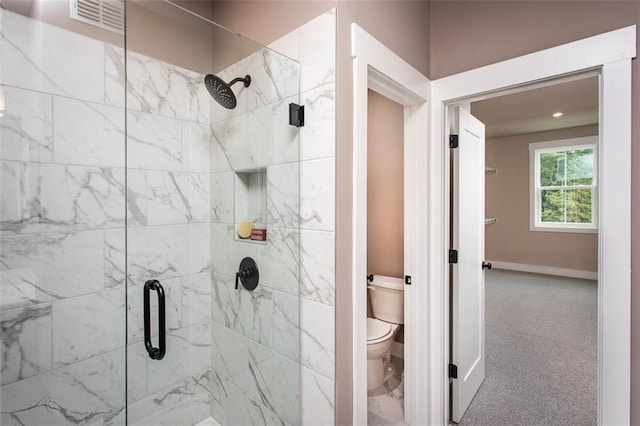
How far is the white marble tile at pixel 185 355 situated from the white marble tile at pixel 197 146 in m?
0.83

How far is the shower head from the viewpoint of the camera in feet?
4.83

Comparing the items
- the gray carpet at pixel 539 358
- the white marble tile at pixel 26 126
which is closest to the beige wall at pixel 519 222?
the gray carpet at pixel 539 358

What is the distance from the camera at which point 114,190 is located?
158 centimetres

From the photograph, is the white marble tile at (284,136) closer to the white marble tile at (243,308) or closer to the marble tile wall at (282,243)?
the marble tile wall at (282,243)

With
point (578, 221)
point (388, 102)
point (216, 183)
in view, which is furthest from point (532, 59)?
point (578, 221)

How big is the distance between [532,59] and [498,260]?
535 centimetres

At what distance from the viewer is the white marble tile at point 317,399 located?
4.30 feet

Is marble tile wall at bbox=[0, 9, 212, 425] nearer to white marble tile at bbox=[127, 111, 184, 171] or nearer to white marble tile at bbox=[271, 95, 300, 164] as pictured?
white marble tile at bbox=[127, 111, 184, 171]

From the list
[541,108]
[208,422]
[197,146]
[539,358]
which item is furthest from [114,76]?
[541,108]

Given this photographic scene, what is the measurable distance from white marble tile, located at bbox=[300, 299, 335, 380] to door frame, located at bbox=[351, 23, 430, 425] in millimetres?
121

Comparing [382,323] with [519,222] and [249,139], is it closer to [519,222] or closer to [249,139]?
[249,139]

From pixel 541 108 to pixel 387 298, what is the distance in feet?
11.9

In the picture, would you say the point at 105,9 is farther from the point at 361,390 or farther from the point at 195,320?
the point at 361,390

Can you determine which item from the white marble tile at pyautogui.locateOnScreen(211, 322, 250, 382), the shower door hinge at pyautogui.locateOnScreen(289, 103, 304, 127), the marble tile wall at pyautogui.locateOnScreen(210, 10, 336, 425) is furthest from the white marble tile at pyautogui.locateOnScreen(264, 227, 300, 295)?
the shower door hinge at pyautogui.locateOnScreen(289, 103, 304, 127)
